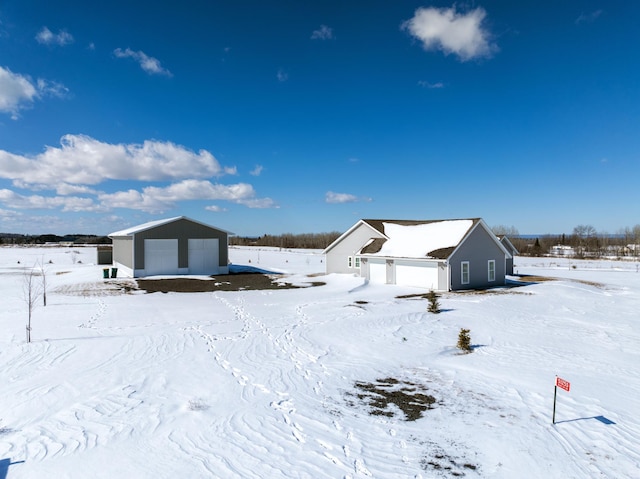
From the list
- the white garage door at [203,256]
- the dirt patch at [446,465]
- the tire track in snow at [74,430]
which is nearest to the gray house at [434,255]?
the white garage door at [203,256]

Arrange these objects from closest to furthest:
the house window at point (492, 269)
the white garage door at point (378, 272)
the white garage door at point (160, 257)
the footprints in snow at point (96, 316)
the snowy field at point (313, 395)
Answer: the snowy field at point (313, 395) → the footprints in snow at point (96, 316) → the house window at point (492, 269) → the white garage door at point (378, 272) → the white garage door at point (160, 257)

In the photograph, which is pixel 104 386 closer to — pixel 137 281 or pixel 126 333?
pixel 126 333

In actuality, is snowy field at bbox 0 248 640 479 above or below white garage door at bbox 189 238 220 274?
below

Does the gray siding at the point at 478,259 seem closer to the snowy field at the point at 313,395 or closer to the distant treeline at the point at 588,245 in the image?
the snowy field at the point at 313,395

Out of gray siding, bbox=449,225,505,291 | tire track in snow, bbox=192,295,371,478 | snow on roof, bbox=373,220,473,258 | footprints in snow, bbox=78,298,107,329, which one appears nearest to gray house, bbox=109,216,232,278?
footprints in snow, bbox=78,298,107,329

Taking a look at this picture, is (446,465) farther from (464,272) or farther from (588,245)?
(588,245)

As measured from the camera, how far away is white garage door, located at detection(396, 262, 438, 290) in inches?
996

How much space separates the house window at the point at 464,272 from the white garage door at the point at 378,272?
5294mm

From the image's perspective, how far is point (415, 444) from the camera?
21.4 feet

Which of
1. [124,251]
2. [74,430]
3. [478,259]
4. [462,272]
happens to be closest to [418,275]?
[462,272]

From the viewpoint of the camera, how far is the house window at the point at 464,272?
2559 cm

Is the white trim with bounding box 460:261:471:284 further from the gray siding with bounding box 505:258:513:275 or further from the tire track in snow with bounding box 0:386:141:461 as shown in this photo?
the tire track in snow with bounding box 0:386:141:461

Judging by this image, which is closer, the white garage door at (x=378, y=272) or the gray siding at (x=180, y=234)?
the white garage door at (x=378, y=272)

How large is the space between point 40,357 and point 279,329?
726 centimetres
